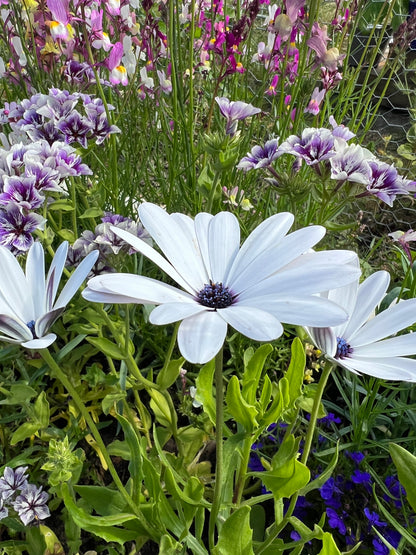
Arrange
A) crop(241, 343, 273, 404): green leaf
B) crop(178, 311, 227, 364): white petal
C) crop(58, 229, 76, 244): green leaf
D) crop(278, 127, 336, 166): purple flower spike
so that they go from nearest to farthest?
crop(178, 311, 227, 364): white petal
crop(241, 343, 273, 404): green leaf
crop(278, 127, 336, 166): purple flower spike
crop(58, 229, 76, 244): green leaf

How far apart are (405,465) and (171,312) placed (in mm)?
298

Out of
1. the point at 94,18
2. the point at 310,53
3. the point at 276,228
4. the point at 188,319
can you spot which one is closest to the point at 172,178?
the point at 94,18

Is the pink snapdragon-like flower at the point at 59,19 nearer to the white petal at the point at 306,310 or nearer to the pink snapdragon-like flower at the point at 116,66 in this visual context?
the pink snapdragon-like flower at the point at 116,66

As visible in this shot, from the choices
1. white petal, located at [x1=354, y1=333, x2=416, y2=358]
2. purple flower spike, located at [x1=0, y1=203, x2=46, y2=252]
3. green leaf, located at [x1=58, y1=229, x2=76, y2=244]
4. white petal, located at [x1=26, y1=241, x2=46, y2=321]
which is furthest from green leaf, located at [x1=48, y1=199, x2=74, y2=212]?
white petal, located at [x1=354, y1=333, x2=416, y2=358]

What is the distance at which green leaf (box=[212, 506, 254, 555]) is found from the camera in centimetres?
49

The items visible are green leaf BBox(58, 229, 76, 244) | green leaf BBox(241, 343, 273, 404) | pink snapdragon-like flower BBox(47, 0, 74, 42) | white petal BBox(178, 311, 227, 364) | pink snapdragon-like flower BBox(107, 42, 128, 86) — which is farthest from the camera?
pink snapdragon-like flower BBox(107, 42, 128, 86)

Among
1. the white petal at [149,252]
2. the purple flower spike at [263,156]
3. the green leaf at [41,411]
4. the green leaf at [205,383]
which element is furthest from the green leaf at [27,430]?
the purple flower spike at [263,156]

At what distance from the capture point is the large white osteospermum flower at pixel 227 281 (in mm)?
356

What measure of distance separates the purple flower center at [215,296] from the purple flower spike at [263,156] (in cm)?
35

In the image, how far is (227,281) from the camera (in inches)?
19.0

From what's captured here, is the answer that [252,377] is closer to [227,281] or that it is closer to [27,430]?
[227,281]

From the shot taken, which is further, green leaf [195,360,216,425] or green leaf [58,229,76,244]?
green leaf [58,229,76,244]

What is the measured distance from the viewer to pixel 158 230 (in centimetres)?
46

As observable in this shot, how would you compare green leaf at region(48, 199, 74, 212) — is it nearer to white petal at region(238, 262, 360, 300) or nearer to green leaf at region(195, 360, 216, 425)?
green leaf at region(195, 360, 216, 425)
